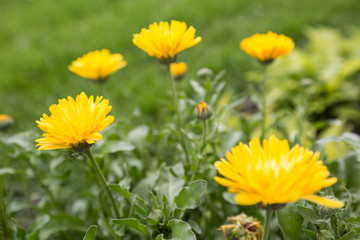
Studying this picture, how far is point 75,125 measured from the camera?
0.97 metres

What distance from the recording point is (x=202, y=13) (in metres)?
4.36

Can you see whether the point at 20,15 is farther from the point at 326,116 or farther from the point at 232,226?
the point at 232,226

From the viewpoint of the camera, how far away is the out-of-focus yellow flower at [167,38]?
118 centimetres

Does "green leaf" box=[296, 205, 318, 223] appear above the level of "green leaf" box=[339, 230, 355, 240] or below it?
above

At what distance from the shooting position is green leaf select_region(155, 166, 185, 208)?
1296 millimetres

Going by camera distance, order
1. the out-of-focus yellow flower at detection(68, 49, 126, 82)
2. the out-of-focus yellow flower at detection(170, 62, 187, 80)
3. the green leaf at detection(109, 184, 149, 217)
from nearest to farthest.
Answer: the green leaf at detection(109, 184, 149, 217) < the out-of-focus yellow flower at detection(68, 49, 126, 82) < the out-of-focus yellow flower at detection(170, 62, 187, 80)

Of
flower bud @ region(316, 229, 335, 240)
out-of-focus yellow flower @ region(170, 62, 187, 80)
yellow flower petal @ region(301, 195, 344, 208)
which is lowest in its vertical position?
flower bud @ region(316, 229, 335, 240)

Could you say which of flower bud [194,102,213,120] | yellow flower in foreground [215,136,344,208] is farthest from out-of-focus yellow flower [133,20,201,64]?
yellow flower in foreground [215,136,344,208]

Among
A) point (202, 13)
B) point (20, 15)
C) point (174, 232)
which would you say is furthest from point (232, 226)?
point (20, 15)

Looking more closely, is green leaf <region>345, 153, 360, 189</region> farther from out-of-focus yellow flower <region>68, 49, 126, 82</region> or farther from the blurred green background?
the blurred green background

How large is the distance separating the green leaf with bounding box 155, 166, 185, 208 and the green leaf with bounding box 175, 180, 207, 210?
88 mm

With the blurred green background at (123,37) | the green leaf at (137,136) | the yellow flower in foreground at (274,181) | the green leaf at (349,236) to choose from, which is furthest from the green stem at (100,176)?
the blurred green background at (123,37)

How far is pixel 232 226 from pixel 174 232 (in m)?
0.23

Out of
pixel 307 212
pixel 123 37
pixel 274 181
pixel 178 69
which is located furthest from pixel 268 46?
pixel 123 37
